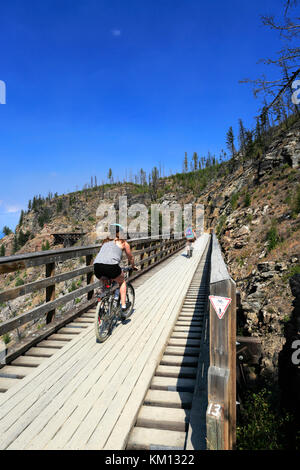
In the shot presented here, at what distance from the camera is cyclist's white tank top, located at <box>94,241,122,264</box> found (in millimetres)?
4762

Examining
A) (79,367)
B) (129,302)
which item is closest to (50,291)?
(129,302)

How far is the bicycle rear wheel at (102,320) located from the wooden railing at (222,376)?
249cm

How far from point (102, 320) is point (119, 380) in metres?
1.26

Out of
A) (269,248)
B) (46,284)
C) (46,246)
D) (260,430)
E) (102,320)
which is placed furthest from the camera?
(46,246)

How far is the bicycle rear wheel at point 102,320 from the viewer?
4.36 meters

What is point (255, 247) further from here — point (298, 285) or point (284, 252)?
point (298, 285)

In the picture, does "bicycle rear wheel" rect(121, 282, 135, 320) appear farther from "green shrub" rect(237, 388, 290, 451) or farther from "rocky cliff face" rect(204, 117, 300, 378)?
"rocky cliff face" rect(204, 117, 300, 378)

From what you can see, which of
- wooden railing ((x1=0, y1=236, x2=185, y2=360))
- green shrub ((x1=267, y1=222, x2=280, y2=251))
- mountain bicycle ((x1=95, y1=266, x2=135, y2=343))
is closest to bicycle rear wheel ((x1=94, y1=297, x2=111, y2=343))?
mountain bicycle ((x1=95, y1=266, x2=135, y2=343))

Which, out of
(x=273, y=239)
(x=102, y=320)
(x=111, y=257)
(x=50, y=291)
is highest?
(x=273, y=239)

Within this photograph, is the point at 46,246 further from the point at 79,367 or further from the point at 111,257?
the point at 79,367

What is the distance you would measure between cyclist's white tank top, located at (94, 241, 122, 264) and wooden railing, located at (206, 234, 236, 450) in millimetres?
Answer: 2676

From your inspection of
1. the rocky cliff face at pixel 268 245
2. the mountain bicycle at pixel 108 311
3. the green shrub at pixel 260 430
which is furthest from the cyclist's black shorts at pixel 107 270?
the rocky cliff face at pixel 268 245

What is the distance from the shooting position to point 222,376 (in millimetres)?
2154
